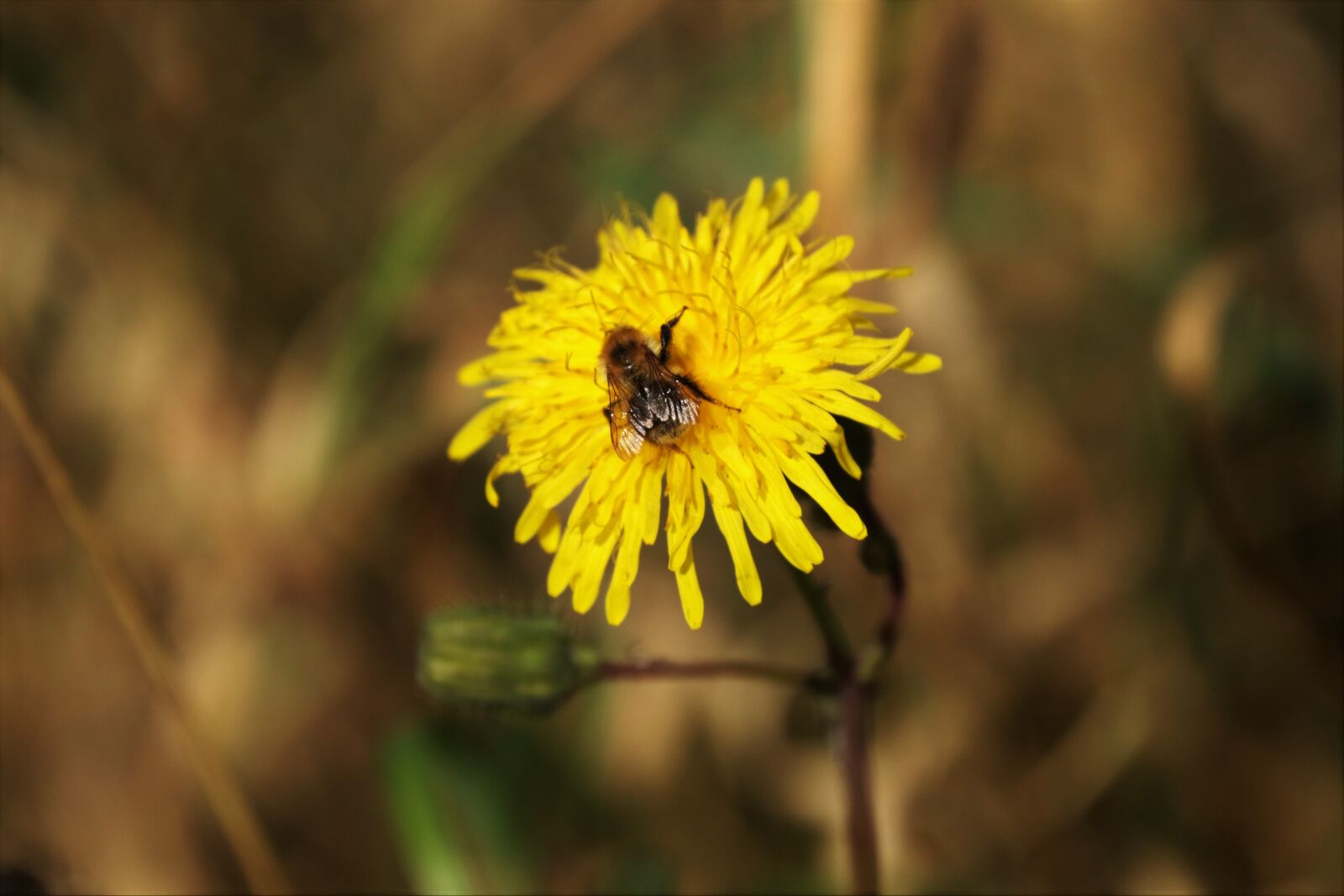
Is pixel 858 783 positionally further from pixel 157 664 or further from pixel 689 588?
pixel 157 664

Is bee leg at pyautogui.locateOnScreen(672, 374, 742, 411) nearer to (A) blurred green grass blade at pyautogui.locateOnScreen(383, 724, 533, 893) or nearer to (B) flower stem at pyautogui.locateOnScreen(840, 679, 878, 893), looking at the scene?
(B) flower stem at pyautogui.locateOnScreen(840, 679, 878, 893)

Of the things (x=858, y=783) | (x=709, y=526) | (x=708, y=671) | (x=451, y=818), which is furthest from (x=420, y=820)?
(x=709, y=526)

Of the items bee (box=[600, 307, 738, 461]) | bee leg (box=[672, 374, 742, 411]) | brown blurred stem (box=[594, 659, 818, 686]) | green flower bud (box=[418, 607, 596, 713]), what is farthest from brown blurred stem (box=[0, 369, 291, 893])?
bee leg (box=[672, 374, 742, 411])

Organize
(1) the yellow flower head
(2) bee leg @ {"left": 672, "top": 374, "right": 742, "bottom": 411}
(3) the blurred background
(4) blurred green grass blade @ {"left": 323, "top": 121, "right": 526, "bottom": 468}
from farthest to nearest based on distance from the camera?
1. (4) blurred green grass blade @ {"left": 323, "top": 121, "right": 526, "bottom": 468}
2. (3) the blurred background
3. (2) bee leg @ {"left": 672, "top": 374, "right": 742, "bottom": 411}
4. (1) the yellow flower head

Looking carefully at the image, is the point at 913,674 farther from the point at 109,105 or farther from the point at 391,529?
the point at 109,105

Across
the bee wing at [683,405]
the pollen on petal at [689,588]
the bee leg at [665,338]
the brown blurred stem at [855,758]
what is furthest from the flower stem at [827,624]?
the bee leg at [665,338]

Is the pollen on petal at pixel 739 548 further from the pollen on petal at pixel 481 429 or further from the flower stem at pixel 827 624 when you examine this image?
the pollen on petal at pixel 481 429

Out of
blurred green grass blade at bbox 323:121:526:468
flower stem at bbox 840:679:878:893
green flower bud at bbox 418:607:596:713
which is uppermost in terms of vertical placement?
blurred green grass blade at bbox 323:121:526:468

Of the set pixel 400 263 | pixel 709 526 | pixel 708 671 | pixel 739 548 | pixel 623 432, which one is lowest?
pixel 708 671
